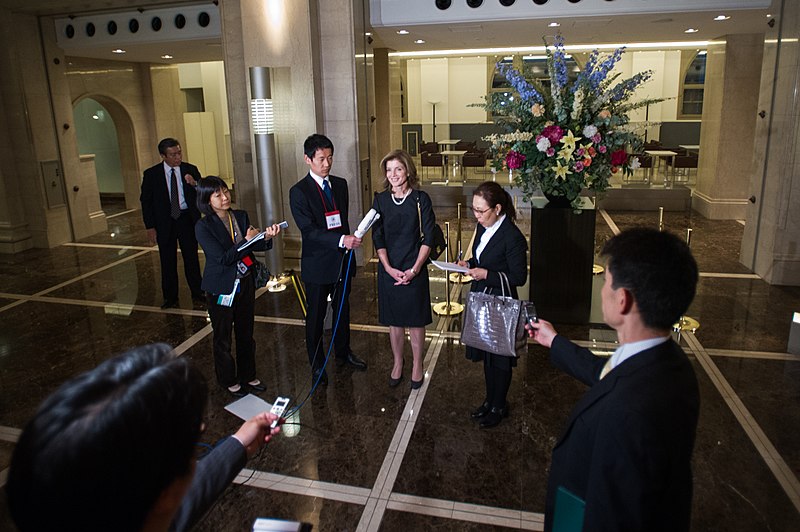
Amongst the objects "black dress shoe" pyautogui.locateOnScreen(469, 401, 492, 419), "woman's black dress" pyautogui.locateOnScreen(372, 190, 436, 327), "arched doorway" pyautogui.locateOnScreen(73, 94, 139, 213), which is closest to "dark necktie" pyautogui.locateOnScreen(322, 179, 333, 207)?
"woman's black dress" pyautogui.locateOnScreen(372, 190, 436, 327)

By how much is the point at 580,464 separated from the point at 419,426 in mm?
2337

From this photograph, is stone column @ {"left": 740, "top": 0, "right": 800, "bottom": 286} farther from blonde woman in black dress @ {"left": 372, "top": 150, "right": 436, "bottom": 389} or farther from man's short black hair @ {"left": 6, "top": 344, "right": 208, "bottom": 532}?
man's short black hair @ {"left": 6, "top": 344, "right": 208, "bottom": 532}

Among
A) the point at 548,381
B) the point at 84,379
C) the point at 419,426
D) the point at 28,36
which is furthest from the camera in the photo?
the point at 28,36

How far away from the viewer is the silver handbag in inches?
123

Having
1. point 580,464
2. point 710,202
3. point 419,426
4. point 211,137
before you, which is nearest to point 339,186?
point 419,426

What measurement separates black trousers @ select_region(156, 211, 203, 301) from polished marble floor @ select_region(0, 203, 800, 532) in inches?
8.7

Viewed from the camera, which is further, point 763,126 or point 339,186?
point 763,126

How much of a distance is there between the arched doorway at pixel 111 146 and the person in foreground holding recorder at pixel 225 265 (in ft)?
31.6

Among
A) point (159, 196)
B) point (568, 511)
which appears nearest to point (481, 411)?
point (568, 511)

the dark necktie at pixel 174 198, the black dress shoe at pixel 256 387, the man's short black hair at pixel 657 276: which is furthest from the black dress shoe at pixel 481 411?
the dark necktie at pixel 174 198

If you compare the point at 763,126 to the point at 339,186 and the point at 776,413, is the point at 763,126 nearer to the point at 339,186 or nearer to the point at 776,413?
the point at 776,413

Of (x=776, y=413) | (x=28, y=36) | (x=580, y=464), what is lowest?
(x=776, y=413)

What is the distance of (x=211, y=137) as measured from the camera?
15.8 m

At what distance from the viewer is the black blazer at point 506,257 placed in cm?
353
